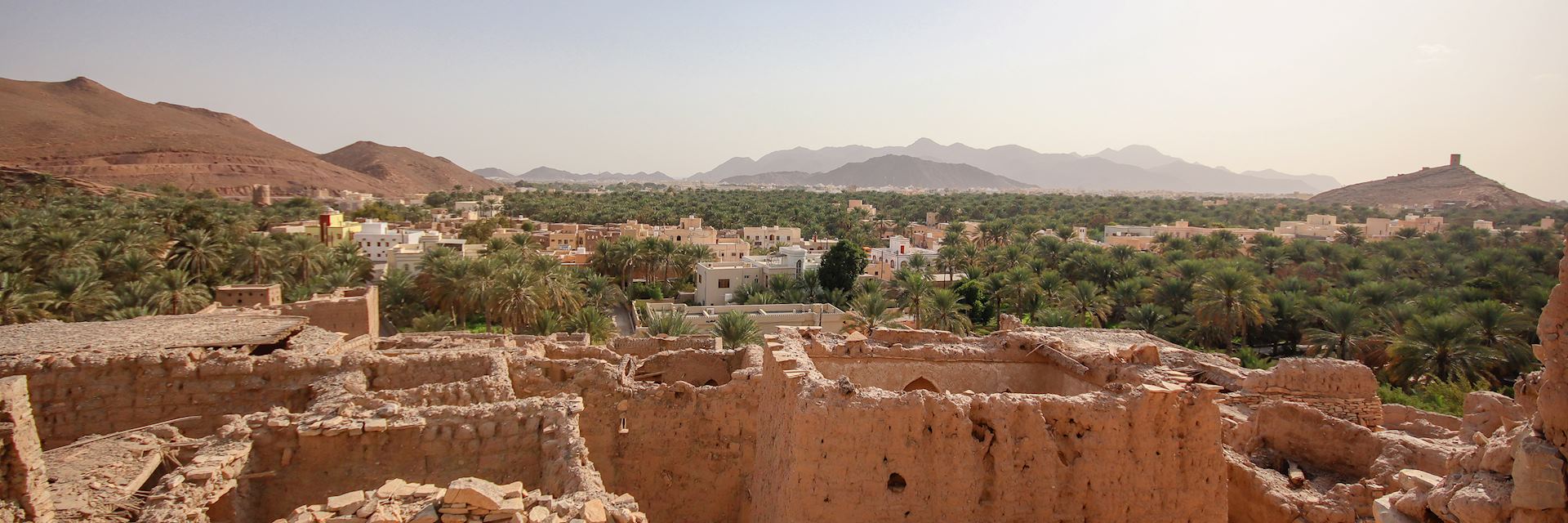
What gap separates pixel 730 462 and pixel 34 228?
1486 inches

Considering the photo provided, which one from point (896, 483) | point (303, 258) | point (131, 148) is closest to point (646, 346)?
point (896, 483)

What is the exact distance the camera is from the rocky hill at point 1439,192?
119625 millimetres

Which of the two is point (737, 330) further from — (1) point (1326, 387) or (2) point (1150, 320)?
(2) point (1150, 320)

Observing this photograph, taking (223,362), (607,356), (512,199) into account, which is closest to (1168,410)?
(607,356)

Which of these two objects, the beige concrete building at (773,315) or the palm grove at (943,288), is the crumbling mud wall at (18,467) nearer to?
the palm grove at (943,288)

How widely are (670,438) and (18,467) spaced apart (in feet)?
19.3

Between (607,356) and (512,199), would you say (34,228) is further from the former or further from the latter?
(512,199)

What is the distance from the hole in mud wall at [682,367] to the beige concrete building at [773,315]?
54.8ft

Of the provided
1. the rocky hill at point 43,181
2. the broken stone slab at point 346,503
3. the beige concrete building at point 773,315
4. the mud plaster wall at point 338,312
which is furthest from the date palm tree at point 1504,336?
the rocky hill at point 43,181

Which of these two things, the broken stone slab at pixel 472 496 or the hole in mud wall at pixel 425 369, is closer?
the broken stone slab at pixel 472 496

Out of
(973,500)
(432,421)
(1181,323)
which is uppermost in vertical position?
(432,421)

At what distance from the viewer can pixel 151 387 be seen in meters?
8.84

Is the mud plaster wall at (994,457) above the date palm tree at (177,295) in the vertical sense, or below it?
above

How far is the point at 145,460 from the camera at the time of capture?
Result: 7.15 metres
